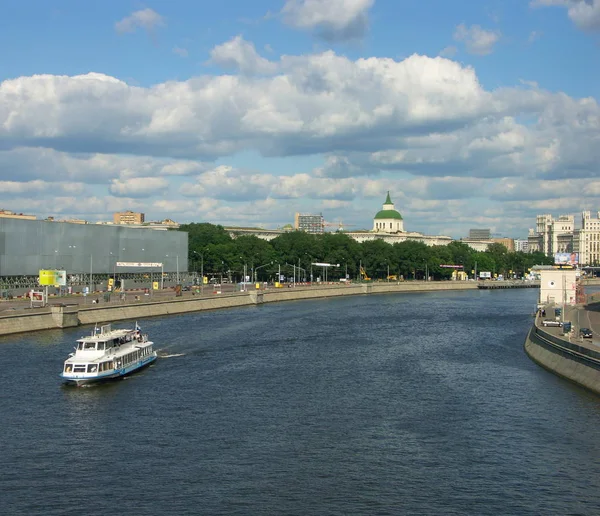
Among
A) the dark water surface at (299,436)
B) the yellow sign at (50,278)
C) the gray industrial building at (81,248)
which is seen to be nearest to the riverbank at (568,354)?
the dark water surface at (299,436)

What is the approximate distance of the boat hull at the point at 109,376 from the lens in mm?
54719

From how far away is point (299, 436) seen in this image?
4116cm

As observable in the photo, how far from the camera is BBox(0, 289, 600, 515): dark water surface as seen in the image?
32.5 meters

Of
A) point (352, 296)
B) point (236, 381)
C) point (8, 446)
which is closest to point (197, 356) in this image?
point (236, 381)

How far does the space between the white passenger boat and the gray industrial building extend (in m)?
54.9

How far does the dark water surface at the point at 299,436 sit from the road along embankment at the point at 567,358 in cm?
107

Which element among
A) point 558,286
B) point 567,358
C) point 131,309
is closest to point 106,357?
point 567,358

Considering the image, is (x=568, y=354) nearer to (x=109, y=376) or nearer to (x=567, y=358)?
(x=567, y=358)

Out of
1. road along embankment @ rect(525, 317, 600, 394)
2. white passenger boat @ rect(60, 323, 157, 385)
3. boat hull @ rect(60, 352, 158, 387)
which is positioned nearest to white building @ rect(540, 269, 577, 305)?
road along embankment @ rect(525, 317, 600, 394)

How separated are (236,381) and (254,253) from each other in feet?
463

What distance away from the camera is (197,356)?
67.9 m

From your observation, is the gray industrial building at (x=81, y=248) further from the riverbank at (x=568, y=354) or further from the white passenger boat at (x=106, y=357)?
the riverbank at (x=568, y=354)

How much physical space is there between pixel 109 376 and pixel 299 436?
20.8m

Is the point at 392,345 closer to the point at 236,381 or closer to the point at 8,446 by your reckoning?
the point at 236,381
